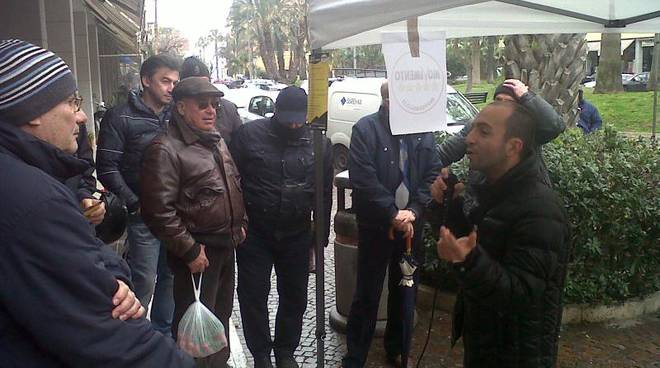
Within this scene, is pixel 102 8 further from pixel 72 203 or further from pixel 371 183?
pixel 72 203

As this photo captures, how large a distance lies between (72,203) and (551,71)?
7328 mm

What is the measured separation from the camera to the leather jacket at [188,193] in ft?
10.8

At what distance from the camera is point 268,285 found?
13.4ft

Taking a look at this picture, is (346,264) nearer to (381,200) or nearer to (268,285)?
(268,285)

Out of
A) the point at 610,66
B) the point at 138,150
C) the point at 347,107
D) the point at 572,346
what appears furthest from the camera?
the point at 610,66

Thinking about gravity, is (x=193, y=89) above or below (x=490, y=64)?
below

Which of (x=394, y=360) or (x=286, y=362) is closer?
(x=286, y=362)

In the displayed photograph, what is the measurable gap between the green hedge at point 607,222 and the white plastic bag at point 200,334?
2.12 m

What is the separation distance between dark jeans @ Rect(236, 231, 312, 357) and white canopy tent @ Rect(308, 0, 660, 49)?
1.35m

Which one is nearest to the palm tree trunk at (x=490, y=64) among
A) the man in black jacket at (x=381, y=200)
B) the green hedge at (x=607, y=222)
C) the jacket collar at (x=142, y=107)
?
the green hedge at (x=607, y=222)

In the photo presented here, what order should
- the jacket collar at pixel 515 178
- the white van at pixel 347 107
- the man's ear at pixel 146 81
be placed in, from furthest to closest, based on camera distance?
the white van at pixel 347 107 < the man's ear at pixel 146 81 < the jacket collar at pixel 515 178

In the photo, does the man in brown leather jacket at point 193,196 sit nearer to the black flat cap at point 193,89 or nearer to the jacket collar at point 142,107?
the black flat cap at point 193,89

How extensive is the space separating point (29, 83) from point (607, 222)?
419 centimetres

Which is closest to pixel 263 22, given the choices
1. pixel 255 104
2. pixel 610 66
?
pixel 610 66
